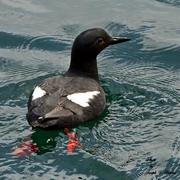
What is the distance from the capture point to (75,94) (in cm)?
913

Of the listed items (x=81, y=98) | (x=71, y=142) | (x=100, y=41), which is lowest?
(x=71, y=142)

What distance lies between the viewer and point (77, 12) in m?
13.0

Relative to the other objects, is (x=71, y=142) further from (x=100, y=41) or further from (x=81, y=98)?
(x=100, y=41)

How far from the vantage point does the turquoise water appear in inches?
318

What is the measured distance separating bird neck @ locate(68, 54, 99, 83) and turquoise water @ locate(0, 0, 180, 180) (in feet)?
1.45

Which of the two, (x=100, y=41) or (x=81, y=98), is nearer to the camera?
(x=81, y=98)

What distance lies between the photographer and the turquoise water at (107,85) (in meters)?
8.07

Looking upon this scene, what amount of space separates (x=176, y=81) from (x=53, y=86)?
230 centimetres

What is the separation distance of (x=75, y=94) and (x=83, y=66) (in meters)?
0.96

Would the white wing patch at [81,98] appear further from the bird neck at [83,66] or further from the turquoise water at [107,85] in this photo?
the bird neck at [83,66]

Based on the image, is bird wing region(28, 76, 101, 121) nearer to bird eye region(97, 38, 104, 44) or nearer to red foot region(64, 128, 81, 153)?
red foot region(64, 128, 81, 153)

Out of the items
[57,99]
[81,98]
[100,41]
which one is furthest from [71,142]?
[100,41]

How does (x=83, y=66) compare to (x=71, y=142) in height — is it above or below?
above

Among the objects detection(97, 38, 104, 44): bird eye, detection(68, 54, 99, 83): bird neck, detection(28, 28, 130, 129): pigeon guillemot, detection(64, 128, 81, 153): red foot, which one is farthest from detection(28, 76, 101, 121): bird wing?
detection(97, 38, 104, 44): bird eye
